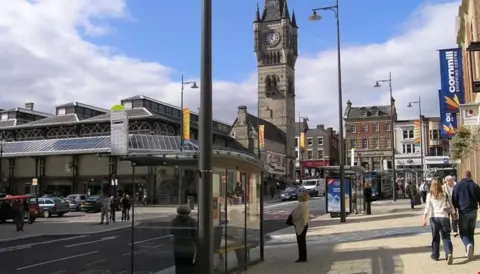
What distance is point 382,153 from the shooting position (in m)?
114

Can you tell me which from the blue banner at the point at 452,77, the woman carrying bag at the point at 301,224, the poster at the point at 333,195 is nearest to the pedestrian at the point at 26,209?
the poster at the point at 333,195

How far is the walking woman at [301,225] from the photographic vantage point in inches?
470

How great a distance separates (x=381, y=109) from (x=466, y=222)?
11027cm

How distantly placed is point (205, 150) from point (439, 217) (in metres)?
5.49

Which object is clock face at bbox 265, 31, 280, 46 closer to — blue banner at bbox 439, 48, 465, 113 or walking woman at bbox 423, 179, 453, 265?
blue banner at bbox 439, 48, 465, 113

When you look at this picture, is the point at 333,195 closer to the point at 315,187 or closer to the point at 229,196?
the point at 229,196

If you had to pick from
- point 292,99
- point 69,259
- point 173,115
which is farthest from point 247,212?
point 292,99

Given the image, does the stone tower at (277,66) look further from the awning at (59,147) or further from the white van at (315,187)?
the awning at (59,147)

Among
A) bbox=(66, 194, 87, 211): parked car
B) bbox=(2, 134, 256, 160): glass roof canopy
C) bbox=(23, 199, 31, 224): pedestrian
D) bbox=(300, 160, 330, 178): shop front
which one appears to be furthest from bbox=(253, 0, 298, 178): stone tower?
bbox=(23, 199, 31, 224): pedestrian

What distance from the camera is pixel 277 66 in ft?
435

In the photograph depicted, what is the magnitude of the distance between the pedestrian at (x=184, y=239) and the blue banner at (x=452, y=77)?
25767 millimetres

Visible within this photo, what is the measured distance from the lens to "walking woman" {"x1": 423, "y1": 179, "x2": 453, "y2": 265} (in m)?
10.4

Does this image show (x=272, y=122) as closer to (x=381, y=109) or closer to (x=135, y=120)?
(x=381, y=109)

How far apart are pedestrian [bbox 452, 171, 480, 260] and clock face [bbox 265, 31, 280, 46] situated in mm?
127881
